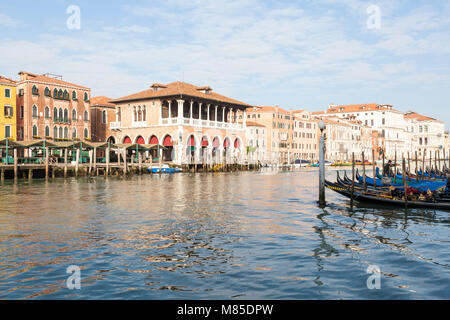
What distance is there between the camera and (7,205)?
16.5 meters

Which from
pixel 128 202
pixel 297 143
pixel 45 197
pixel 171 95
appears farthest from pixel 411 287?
pixel 297 143

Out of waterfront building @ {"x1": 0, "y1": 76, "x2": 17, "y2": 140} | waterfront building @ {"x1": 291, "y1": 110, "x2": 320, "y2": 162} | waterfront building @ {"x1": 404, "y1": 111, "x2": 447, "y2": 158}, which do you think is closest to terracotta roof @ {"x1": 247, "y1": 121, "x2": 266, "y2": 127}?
waterfront building @ {"x1": 291, "y1": 110, "x2": 320, "y2": 162}

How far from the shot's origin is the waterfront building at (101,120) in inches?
2106

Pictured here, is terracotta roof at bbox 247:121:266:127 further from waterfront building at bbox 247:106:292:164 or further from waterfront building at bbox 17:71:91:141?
waterfront building at bbox 17:71:91:141

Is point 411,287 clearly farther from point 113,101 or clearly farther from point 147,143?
point 113,101

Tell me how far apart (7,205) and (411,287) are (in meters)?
14.4

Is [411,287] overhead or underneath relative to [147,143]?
underneath

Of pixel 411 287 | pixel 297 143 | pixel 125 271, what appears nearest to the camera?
pixel 411 287

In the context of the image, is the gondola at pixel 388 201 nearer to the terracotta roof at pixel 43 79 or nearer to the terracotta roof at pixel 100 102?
the terracotta roof at pixel 43 79

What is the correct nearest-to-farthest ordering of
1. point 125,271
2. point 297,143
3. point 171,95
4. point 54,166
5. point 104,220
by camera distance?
1. point 125,271
2. point 104,220
3. point 54,166
4. point 171,95
5. point 297,143

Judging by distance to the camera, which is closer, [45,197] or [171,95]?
[45,197]

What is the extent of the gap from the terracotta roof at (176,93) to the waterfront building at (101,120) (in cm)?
355

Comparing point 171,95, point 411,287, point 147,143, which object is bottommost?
point 411,287

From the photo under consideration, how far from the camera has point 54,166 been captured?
36062 millimetres
